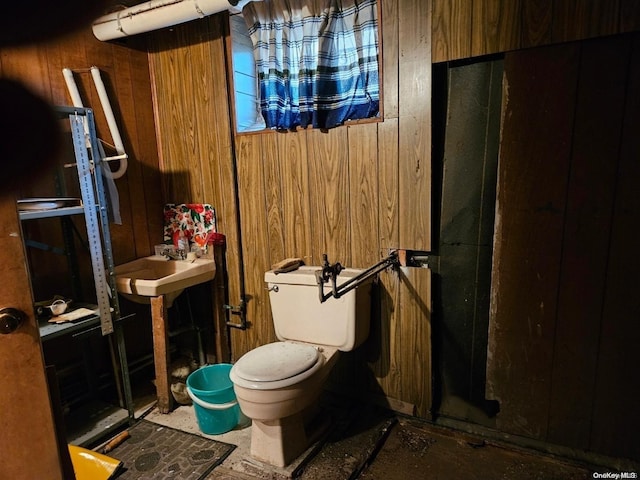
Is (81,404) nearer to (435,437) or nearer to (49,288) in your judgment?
(49,288)

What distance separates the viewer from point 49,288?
206 cm

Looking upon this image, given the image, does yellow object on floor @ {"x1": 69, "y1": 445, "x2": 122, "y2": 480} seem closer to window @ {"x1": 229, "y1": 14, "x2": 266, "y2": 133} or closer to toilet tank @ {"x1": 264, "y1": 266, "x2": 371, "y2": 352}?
toilet tank @ {"x1": 264, "y1": 266, "x2": 371, "y2": 352}

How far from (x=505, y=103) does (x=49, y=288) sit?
2404 mm

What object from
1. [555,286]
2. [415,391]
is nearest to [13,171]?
[555,286]

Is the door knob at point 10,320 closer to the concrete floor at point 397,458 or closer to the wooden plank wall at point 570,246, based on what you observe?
the concrete floor at point 397,458

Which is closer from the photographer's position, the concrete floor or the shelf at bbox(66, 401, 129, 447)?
the concrete floor

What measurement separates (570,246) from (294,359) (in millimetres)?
1255

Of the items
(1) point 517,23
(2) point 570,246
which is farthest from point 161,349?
(1) point 517,23

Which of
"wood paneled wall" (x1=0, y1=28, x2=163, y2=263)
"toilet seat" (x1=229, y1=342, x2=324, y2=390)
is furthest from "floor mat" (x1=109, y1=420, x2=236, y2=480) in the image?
"wood paneled wall" (x1=0, y1=28, x2=163, y2=263)

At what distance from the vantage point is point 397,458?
1773 mm

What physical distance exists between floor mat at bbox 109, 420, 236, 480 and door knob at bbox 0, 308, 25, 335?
1.28 metres

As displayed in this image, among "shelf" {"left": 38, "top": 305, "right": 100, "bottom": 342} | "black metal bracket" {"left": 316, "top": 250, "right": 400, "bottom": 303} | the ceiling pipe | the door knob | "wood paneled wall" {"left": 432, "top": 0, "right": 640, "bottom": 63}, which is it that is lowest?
"shelf" {"left": 38, "top": 305, "right": 100, "bottom": 342}

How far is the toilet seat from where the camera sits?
5.23 feet

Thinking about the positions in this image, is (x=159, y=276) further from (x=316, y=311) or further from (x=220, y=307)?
(x=316, y=311)
